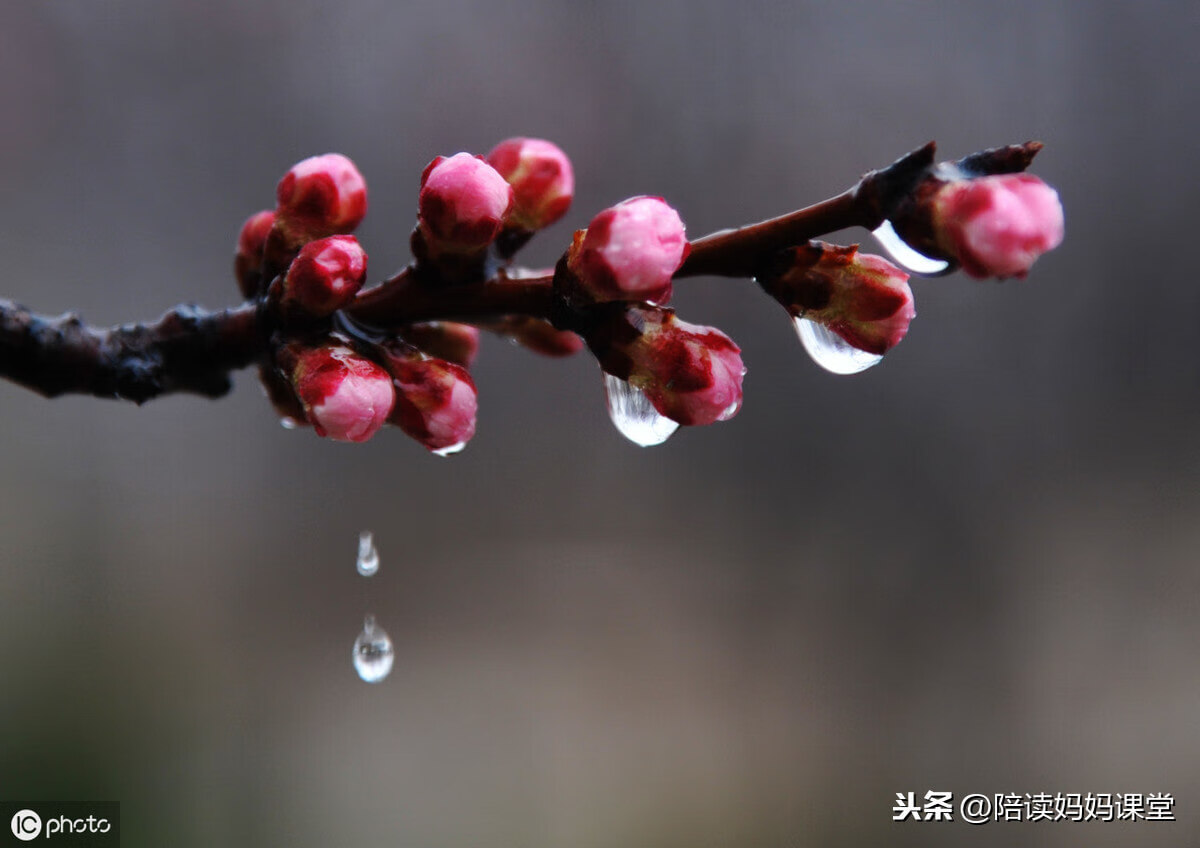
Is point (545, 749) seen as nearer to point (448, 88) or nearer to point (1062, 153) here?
point (448, 88)

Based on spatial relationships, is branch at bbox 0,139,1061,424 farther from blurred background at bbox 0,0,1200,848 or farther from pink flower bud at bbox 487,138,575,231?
blurred background at bbox 0,0,1200,848

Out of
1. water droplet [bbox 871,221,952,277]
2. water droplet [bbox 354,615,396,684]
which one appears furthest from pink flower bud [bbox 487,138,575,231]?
water droplet [bbox 354,615,396,684]

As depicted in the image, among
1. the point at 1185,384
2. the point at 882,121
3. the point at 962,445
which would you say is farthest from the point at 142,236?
the point at 1185,384

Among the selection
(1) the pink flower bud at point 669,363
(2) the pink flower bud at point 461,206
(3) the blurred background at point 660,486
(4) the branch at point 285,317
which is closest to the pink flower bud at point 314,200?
(4) the branch at point 285,317

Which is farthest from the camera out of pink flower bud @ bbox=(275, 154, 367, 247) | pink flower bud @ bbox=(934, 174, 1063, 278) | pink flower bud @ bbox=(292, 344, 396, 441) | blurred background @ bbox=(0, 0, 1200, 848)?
blurred background @ bbox=(0, 0, 1200, 848)

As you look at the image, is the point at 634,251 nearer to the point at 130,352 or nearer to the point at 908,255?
the point at 908,255

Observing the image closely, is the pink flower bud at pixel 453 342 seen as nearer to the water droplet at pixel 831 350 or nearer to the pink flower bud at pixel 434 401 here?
the pink flower bud at pixel 434 401
